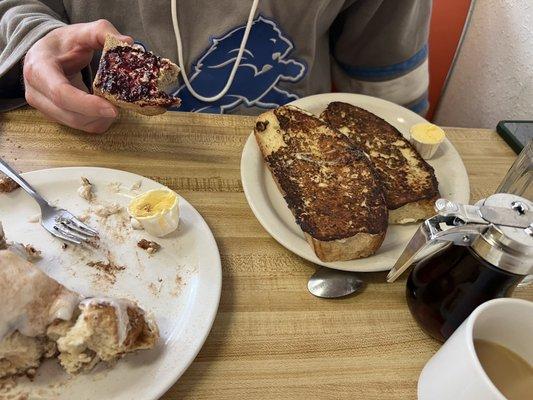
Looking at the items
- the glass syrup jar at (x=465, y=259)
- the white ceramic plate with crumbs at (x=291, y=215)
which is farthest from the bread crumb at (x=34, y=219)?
the glass syrup jar at (x=465, y=259)

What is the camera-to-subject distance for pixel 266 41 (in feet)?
4.60

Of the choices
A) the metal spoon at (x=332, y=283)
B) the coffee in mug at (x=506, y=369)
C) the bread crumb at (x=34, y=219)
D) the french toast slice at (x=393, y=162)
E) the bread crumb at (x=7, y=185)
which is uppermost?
the coffee in mug at (x=506, y=369)

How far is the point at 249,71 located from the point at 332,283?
2.48 feet

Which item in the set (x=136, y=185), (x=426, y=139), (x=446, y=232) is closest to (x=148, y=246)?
(x=136, y=185)

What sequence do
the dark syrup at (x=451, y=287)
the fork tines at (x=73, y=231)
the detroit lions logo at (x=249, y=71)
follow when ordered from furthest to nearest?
1. the detroit lions logo at (x=249, y=71)
2. the fork tines at (x=73, y=231)
3. the dark syrup at (x=451, y=287)

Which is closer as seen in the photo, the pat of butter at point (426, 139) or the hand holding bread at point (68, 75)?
the hand holding bread at point (68, 75)

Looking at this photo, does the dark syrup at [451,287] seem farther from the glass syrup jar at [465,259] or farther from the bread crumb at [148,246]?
the bread crumb at [148,246]

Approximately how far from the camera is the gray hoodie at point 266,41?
1.32m

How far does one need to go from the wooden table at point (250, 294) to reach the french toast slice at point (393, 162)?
188 millimetres

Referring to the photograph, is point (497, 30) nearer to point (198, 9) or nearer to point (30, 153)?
point (198, 9)

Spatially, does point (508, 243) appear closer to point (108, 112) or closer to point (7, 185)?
point (108, 112)

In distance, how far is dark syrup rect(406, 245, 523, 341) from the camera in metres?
0.78

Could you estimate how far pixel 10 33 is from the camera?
129 centimetres

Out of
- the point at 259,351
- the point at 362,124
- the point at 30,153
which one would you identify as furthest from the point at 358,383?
the point at 30,153
